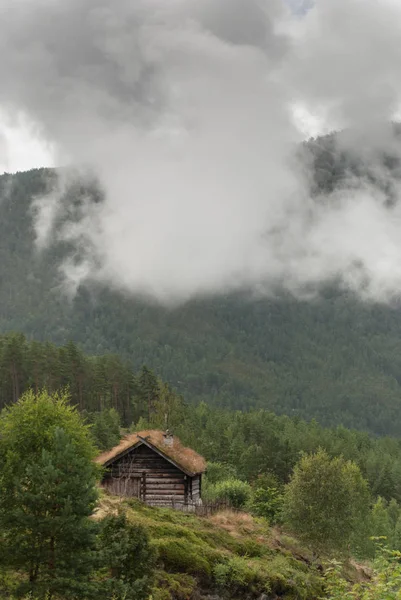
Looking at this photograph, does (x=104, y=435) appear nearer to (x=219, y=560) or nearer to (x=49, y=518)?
(x=219, y=560)

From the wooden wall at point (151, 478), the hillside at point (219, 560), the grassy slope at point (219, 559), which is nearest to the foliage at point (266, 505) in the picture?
the wooden wall at point (151, 478)

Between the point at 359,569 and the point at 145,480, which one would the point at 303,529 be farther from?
the point at 145,480

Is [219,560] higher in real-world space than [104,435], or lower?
lower

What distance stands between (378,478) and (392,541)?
43.5 metres

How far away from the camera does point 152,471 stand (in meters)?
52.2

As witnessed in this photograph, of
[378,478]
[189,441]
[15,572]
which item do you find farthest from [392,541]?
[15,572]

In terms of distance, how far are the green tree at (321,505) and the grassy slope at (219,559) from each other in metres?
3.36

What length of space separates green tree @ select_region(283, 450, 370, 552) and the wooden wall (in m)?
8.61

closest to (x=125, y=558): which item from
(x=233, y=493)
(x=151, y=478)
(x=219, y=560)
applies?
(x=219, y=560)

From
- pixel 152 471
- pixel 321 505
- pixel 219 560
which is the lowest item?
pixel 219 560

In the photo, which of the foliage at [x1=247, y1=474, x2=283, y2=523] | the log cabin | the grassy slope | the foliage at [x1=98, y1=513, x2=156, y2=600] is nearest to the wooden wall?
the log cabin

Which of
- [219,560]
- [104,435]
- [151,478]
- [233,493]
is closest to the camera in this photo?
[219,560]

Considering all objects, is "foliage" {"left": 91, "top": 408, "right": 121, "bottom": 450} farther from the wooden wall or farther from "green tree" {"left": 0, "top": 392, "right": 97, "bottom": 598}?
"green tree" {"left": 0, "top": 392, "right": 97, "bottom": 598}

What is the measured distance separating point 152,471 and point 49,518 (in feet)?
102
